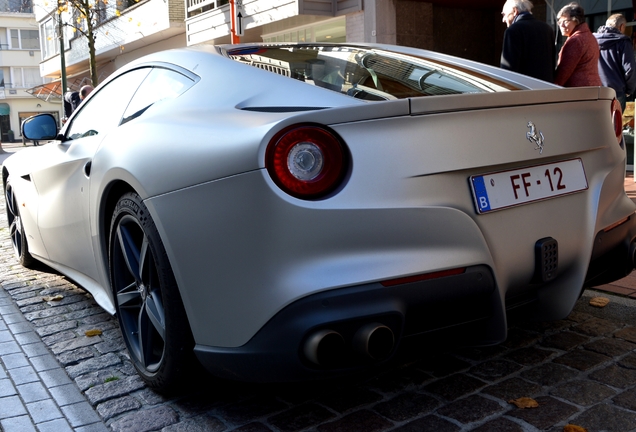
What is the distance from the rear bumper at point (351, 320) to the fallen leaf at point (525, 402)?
0.35 meters

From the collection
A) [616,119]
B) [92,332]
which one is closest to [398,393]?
[616,119]

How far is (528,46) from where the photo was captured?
531 cm

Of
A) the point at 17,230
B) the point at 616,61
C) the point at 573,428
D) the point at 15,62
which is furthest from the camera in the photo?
the point at 15,62

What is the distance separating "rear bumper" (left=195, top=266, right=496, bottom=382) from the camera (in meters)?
1.97

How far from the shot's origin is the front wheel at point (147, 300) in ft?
7.79

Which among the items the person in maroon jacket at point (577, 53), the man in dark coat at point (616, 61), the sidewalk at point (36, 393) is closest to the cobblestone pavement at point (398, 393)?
the sidewalk at point (36, 393)

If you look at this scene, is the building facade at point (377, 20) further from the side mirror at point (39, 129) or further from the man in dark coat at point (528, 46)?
the side mirror at point (39, 129)

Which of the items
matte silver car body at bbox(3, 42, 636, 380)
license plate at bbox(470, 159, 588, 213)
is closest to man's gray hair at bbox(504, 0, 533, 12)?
matte silver car body at bbox(3, 42, 636, 380)

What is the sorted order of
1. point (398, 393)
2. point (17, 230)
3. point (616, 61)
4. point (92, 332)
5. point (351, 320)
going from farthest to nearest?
point (616, 61) < point (17, 230) < point (92, 332) < point (398, 393) < point (351, 320)

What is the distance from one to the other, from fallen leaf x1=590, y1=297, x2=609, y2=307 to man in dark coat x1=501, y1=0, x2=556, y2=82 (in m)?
2.27

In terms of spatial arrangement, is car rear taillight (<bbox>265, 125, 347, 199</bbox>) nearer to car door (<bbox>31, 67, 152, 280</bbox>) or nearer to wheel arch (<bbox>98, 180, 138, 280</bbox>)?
wheel arch (<bbox>98, 180, 138, 280</bbox>)

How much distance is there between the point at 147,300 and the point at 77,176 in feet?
3.07

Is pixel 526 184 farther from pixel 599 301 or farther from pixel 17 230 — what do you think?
pixel 17 230

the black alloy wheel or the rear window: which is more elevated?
the rear window
